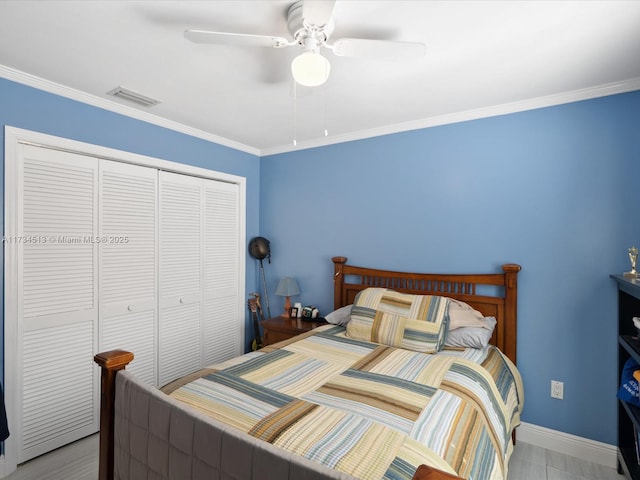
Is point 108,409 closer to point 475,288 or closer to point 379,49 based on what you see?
point 379,49

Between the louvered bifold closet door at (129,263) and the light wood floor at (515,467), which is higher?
the louvered bifold closet door at (129,263)

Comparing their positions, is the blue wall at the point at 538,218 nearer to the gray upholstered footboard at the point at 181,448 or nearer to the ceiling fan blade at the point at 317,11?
the ceiling fan blade at the point at 317,11

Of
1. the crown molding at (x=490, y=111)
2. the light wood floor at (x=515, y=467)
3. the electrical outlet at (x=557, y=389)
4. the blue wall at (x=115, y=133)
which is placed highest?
the crown molding at (x=490, y=111)

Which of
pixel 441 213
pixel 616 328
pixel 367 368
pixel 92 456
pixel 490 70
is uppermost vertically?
pixel 490 70

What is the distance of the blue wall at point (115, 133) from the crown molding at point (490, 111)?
831 mm

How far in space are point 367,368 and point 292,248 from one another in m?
1.97

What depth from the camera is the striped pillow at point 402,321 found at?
2242mm

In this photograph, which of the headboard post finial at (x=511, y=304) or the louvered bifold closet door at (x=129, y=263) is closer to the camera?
the headboard post finial at (x=511, y=304)

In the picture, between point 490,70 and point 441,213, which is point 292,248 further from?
point 490,70

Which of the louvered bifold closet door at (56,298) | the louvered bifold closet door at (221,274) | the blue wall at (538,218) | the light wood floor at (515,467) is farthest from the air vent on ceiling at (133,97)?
the light wood floor at (515,467)

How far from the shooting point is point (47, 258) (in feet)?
7.38

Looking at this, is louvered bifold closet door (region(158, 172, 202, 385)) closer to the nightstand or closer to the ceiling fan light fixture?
the nightstand

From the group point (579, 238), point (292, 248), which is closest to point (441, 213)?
point (579, 238)

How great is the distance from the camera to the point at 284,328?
10.1 feet
